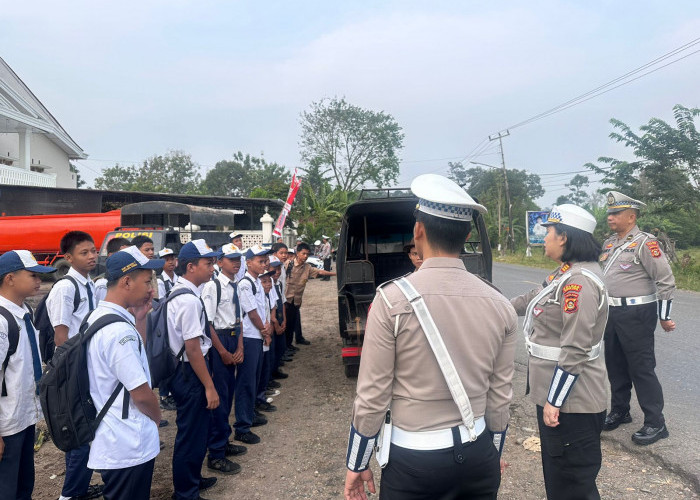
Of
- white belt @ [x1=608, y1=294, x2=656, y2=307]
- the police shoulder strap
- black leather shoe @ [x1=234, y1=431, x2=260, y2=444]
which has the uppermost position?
the police shoulder strap

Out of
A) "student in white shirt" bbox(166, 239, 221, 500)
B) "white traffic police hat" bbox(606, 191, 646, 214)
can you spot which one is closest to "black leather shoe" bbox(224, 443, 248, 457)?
"student in white shirt" bbox(166, 239, 221, 500)

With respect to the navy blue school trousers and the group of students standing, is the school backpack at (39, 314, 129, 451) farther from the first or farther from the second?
the navy blue school trousers

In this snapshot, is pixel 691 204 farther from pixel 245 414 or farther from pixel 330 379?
pixel 245 414

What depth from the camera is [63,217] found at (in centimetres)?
1698

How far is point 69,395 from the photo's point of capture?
2193 millimetres

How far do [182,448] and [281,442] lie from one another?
1249 mm

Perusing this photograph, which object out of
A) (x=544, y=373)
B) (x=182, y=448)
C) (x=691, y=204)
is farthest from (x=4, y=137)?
(x=691, y=204)

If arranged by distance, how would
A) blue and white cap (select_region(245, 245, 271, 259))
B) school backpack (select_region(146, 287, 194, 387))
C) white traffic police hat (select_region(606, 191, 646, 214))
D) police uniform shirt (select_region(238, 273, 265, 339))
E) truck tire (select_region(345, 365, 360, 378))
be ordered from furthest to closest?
truck tire (select_region(345, 365, 360, 378)), blue and white cap (select_region(245, 245, 271, 259)), police uniform shirt (select_region(238, 273, 265, 339)), white traffic police hat (select_region(606, 191, 646, 214)), school backpack (select_region(146, 287, 194, 387))

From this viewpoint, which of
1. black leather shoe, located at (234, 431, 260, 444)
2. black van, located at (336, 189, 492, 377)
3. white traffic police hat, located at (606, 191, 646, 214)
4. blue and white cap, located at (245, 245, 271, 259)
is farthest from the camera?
black van, located at (336, 189, 492, 377)

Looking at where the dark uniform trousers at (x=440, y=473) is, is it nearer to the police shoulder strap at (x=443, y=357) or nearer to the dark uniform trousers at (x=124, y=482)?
the police shoulder strap at (x=443, y=357)

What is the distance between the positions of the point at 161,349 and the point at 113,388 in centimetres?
96

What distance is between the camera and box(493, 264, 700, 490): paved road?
11.8 ft

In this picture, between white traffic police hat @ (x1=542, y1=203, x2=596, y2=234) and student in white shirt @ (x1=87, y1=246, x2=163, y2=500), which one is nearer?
student in white shirt @ (x1=87, y1=246, x2=163, y2=500)

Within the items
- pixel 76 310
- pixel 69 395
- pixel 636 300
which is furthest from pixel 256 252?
pixel 636 300
